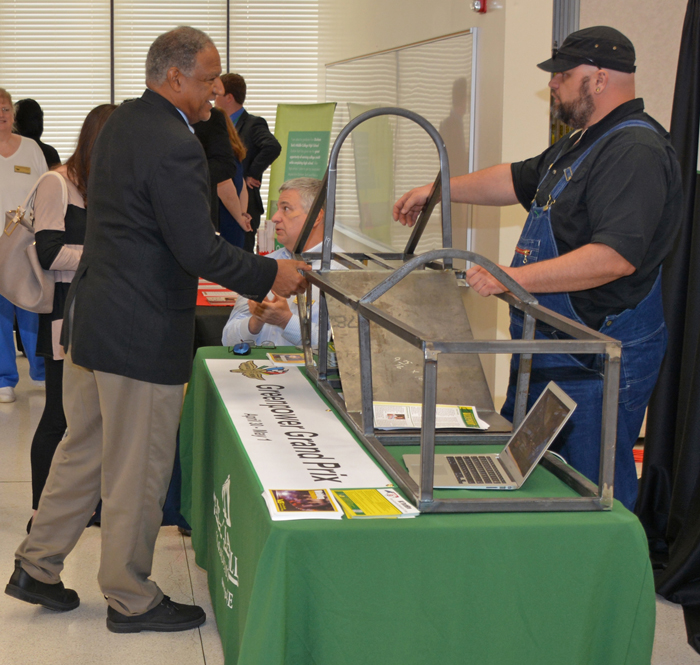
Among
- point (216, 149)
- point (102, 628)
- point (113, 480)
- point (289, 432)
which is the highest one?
point (216, 149)

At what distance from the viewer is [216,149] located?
424 cm

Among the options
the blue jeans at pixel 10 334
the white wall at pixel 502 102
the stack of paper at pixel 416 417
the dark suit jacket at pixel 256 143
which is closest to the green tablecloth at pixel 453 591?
the stack of paper at pixel 416 417

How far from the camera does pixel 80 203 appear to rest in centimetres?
260

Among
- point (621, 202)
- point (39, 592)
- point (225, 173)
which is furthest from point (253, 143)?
point (621, 202)

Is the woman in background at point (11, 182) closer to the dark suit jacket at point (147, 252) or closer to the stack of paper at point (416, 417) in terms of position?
the dark suit jacket at point (147, 252)

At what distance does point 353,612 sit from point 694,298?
6.08 ft

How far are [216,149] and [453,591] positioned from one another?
11.0 feet

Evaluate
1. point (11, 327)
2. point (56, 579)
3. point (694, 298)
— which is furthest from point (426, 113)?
point (56, 579)

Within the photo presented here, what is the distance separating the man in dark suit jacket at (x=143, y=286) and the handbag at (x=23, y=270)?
1.80ft

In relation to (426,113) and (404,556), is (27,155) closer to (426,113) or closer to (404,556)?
(426,113)

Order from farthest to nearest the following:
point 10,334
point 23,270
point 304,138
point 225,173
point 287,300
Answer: point 304,138
point 10,334
point 225,173
point 287,300
point 23,270

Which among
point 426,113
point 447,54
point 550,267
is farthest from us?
point 426,113

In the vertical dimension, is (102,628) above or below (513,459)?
below

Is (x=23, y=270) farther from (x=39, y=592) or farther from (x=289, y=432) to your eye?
(x=289, y=432)
